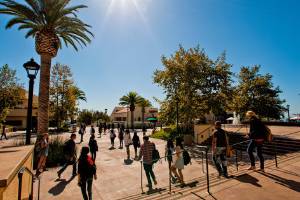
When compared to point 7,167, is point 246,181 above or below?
below

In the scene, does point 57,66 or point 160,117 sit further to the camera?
point 57,66

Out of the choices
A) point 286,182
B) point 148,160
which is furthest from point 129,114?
point 286,182

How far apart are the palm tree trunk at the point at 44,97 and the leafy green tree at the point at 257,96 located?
26.1m

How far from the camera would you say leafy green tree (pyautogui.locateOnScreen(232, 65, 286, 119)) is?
31.8 metres

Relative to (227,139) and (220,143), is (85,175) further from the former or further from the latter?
(227,139)

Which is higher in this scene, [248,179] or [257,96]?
[257,96]

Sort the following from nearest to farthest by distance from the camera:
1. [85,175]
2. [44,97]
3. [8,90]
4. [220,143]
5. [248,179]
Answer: [85,175]
[248,179]
[220,143]
[44,97]
[8,90]

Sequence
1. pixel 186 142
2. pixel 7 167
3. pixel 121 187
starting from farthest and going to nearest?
pixel 186 142
pixel 121 187
pixel 7 167

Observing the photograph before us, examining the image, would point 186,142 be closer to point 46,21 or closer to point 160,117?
point 160,117

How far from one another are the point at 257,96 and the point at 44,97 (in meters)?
31.9

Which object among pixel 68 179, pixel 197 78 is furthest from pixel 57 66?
pixel 68 179

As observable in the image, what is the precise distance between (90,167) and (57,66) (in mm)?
32208

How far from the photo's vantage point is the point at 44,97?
1229cm

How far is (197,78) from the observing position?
19781mm
